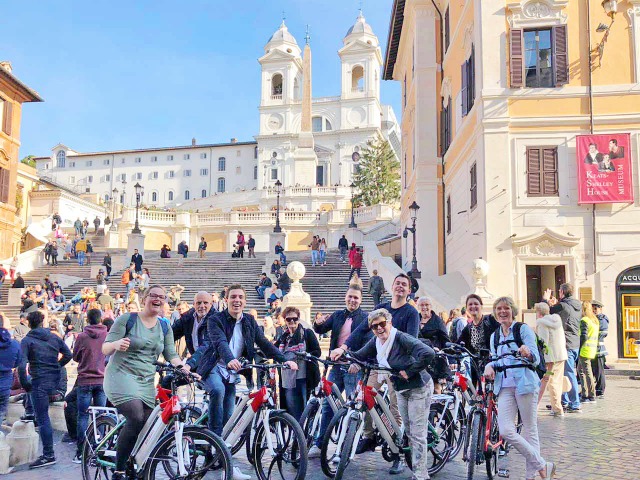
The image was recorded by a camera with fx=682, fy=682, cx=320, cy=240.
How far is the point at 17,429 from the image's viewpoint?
7.93 meters

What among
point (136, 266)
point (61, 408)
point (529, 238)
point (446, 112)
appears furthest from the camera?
point (136, 266)

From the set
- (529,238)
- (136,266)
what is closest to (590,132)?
(529,238)

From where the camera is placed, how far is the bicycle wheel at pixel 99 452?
6223mm

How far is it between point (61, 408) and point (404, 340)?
545cm

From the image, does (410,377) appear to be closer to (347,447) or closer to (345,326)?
(347,447)

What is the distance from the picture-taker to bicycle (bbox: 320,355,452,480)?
6332 mm

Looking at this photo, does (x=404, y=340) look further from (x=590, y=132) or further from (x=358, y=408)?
(x=590, y=132)

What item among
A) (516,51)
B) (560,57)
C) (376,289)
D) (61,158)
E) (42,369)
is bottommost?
(42,369)

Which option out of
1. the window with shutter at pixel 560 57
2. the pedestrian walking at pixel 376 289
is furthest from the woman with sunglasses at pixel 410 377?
the pedestrian walking at pixel 376 289

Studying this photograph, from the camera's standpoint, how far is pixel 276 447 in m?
6.51

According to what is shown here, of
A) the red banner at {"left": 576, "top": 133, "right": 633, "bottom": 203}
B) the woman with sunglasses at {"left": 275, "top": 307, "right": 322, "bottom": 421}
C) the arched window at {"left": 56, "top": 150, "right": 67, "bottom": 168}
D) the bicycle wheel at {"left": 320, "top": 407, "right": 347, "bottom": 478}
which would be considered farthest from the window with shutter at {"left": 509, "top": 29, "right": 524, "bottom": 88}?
the arched window at {"left": 56, "top": 150, "right": 67, "bottom": 168}

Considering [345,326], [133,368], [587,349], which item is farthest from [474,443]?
[587,349]

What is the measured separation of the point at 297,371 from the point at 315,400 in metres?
0.77

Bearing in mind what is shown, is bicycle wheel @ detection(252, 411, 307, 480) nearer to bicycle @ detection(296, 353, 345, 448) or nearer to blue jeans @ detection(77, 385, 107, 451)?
bicycle @ detection(296, 353, 345, 448)
